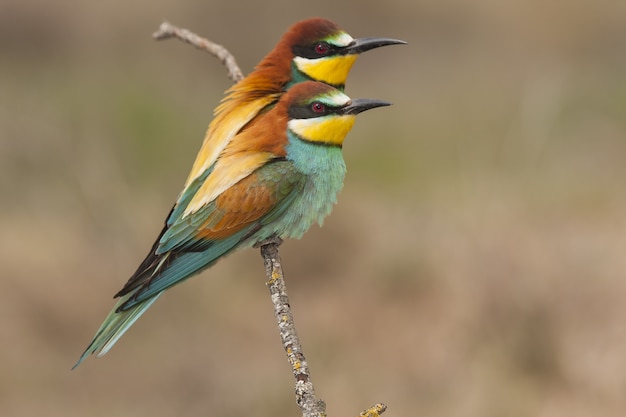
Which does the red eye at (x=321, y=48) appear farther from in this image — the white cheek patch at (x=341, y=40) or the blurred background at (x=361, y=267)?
the blurred background at (x=361, y=267)

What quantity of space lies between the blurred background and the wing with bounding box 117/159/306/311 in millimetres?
1559

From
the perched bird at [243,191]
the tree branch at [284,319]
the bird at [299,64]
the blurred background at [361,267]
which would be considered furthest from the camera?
the blurred background at [361,267]

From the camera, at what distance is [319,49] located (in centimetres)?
252

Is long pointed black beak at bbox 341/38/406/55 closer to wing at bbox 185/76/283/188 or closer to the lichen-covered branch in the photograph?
wing at bbox 185/76/283/188

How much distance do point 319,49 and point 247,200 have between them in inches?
19.7

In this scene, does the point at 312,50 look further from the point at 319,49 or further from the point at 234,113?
the point at 234,113

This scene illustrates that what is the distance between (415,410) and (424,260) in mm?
781

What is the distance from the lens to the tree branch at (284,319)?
5.39ft

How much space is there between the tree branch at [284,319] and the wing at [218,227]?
2.6 inches

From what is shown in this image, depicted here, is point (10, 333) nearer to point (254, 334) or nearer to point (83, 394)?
point (83, 394)

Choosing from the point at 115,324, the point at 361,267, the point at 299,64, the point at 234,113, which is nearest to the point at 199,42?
the point at 234,113

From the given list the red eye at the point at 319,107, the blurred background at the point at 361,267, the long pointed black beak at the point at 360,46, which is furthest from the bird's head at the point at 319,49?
the blurred background at the point at 361,267

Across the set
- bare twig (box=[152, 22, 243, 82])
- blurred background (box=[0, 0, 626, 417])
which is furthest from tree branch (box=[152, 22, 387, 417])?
blurred background (box=[0, 0, 626, 417])

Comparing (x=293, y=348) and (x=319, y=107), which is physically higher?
(x=319, y=107)
